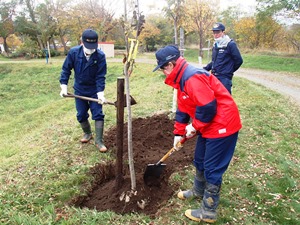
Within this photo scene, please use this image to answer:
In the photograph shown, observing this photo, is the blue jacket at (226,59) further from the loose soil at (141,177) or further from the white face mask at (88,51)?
the white face mask at (88,51)

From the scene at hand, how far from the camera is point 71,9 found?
33.2 meters

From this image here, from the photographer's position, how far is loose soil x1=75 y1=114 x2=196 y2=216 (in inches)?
140

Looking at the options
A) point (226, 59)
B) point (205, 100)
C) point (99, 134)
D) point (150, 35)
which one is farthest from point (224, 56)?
point (150, 35)

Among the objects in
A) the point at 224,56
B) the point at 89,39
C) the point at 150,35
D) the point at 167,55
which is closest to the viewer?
the point at 167,55

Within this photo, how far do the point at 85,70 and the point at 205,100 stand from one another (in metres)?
2.78

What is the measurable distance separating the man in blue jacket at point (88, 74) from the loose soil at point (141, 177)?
688 mm

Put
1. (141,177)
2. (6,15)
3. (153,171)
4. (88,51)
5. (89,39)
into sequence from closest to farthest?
(153,171)
(141,177)
(89,39)
(88,51)
(6,15)

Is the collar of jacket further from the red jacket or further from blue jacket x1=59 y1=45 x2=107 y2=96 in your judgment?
blue jacket x1=59 y1=45 x2=107 y2=96

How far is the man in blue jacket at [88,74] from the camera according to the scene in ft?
15.2

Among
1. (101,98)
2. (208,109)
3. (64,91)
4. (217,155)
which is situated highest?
(208,109)

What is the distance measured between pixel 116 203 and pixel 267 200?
1.99 metres

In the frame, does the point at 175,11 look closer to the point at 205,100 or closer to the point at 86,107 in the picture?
the point at 86,107

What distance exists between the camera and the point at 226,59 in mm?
5391

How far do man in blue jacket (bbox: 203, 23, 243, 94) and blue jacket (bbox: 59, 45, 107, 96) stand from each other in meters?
2.22
